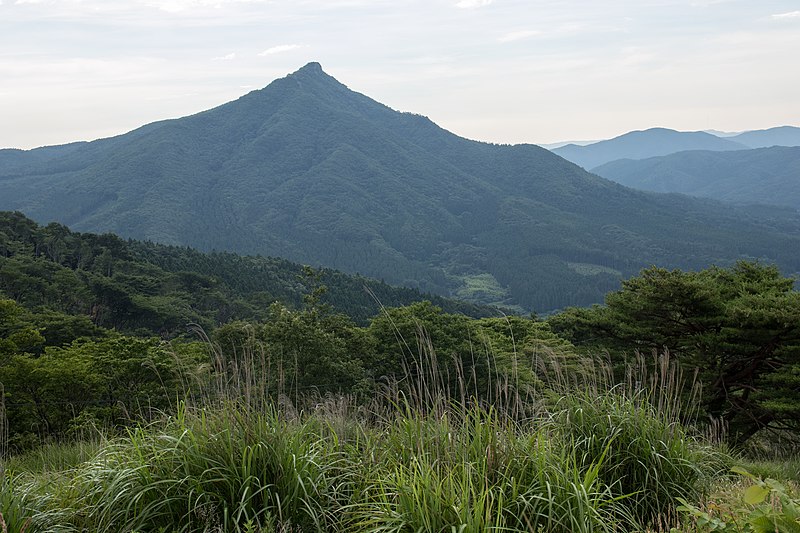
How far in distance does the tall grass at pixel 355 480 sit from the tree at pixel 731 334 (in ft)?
30.1

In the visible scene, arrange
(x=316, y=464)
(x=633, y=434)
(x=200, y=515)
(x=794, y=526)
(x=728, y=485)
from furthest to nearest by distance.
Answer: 1. (x=728, y=485)
2. (x=633, y=434)
3. (x=316, y=464)
4. (x=200, y=515)
5. (x=794, y=526)

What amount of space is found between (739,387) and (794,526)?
45.9 ft

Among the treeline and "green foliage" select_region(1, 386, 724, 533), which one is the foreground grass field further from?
the treeline

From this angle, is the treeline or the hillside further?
the hillside

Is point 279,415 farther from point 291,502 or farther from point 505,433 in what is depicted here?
point 505,433

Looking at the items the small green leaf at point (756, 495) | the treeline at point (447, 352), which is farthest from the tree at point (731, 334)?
the small green leaf at point (756, 495)

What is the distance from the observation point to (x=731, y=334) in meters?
14.1

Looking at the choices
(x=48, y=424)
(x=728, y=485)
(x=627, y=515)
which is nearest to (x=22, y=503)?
(x=627, y=515)

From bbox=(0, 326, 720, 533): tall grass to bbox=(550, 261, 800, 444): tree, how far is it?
9.18 m

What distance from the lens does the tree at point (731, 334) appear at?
1316cm

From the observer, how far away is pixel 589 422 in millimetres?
4371

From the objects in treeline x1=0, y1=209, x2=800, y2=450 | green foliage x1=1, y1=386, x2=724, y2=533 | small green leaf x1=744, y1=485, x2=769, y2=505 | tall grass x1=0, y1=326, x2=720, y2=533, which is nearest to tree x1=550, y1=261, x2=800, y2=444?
treeline x1=0, y1=209, x2=800, y2=450

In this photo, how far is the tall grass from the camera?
3.15 meters

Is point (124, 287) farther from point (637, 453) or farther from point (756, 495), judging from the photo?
point (756, 495)
